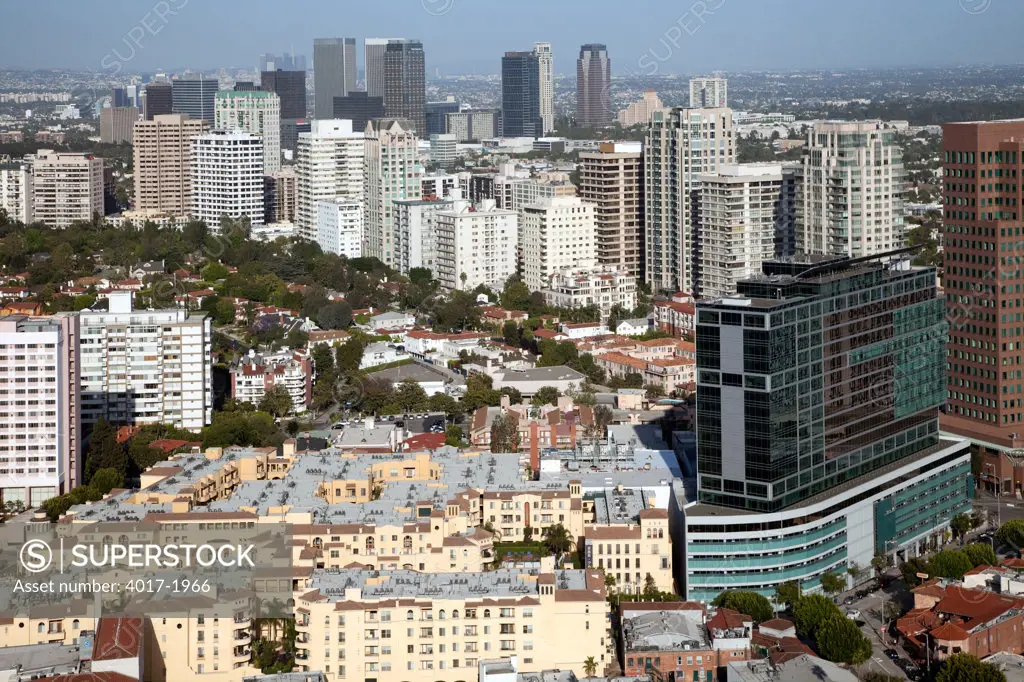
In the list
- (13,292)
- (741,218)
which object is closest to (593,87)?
(741,218)

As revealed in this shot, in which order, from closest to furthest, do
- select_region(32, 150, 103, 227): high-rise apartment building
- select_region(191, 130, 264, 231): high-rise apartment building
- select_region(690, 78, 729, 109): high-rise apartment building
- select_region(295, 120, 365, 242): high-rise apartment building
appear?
select_region(295, 120, 365, 242): high-rise apartment building, select_region(191, 130, 264, 231): high-rise apartment building, select_region(32, 150, 103, 227): high-rise apartment building, select_region(690, 78, 729, 109): high-rise apartment building

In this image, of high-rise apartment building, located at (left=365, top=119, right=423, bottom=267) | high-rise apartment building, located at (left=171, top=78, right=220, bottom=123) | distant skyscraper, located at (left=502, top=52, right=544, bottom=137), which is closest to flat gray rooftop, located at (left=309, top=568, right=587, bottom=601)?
high-rise apartment building, located at (left=365, top=119, right=423, bottom=267)

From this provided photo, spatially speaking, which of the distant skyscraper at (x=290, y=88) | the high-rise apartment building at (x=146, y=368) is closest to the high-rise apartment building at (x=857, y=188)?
the high-rise apartment building at (x=146, y=368)

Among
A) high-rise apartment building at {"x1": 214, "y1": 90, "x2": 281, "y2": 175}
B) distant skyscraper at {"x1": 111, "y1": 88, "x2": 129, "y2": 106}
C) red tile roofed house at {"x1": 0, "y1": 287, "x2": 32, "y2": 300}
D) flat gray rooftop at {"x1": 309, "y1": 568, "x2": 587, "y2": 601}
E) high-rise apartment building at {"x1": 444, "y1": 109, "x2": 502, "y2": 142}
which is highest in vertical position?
distant skyscraper at {"x1": 111, "y1": 88, "x2": 129, "y2": 106}

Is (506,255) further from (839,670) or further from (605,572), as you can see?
(839,670)

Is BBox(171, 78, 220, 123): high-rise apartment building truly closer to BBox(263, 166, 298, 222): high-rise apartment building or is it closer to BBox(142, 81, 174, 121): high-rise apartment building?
BBox(142, 81, 174, 121): high-rise apartment building
